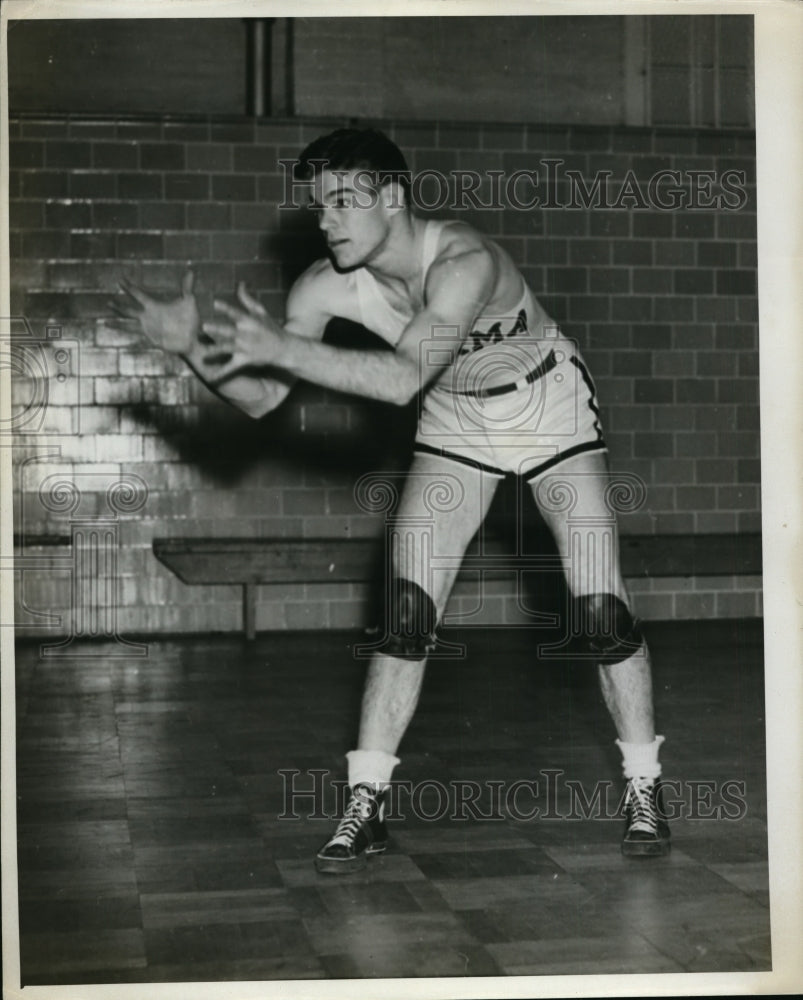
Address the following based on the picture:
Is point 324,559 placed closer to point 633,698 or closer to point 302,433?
point 302,433

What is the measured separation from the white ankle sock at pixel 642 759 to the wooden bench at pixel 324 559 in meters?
3.30

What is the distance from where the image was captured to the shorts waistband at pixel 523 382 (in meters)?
3.07

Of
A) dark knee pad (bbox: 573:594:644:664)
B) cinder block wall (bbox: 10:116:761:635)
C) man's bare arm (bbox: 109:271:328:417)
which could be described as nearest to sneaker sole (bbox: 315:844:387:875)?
dark knee pad (bbox: 573:594:644:664)

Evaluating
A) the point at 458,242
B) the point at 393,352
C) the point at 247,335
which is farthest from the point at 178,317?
the point at 458,242

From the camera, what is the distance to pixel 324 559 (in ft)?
20.0

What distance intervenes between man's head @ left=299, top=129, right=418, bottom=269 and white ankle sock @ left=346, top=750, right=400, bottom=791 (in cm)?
112

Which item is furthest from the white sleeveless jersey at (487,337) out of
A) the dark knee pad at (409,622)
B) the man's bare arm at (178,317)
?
the man's bare arm at (178,317)

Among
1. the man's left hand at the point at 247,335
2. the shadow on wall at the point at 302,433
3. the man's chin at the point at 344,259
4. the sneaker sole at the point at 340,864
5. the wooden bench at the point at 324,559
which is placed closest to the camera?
the man's left hand at the point at 247,335

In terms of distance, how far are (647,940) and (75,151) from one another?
505cm

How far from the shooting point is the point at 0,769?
2.29 meters

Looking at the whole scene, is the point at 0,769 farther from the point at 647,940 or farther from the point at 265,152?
the point at 265,152

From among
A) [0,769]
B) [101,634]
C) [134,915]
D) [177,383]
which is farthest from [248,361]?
[101,634]

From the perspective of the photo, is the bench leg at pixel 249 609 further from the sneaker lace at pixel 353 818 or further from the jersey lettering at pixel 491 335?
the sneaker lace at pixel 353 818

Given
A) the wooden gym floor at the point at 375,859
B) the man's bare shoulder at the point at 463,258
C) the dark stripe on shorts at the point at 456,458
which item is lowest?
the wooden gym floor at the point at 375,859
